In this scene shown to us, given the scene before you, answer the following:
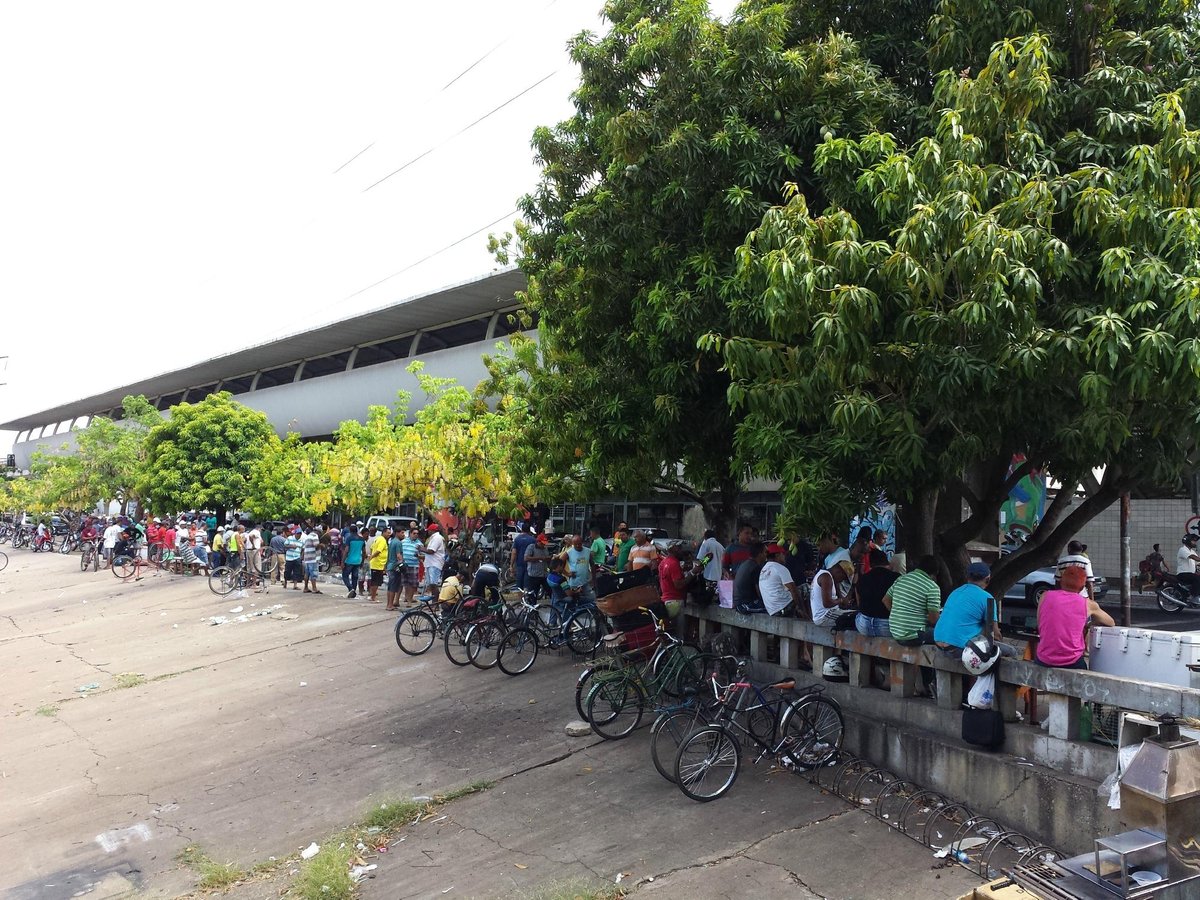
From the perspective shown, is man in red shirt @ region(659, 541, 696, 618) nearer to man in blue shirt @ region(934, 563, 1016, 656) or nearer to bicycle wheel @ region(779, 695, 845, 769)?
bicycle wheel @ region(779, 695, 845, 769)

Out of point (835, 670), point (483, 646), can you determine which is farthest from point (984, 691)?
point (483, 646)

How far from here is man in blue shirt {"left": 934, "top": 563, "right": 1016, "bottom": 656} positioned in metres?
6.94

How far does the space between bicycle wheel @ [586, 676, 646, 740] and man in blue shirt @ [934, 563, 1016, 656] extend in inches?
127

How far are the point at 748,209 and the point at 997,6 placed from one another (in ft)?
8.37

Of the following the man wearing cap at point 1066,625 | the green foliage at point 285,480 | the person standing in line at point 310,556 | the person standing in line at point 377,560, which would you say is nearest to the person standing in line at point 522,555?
the person standing in line at point 377,560

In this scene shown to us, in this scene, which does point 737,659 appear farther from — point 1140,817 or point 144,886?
point 144,886

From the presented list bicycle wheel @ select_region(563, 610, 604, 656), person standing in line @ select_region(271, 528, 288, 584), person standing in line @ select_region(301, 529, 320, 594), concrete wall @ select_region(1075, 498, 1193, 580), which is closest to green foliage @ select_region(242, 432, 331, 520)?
person standing in line @ select_region(271, 528, 288, 584)

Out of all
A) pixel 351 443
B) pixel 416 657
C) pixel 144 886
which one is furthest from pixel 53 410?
pixel 144 886

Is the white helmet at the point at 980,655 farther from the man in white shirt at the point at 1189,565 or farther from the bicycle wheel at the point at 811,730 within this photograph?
the man in white shirt at the point at 1189,565

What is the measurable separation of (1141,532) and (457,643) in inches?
653

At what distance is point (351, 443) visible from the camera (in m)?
23.0

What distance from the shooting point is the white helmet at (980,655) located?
6.78m

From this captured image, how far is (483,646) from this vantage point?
1241 cm

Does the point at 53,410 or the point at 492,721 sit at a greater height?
the point at 53,410
